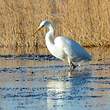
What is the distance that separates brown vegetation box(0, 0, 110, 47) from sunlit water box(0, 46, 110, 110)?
279 centimetres

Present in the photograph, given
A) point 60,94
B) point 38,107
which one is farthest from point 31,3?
point 38,107

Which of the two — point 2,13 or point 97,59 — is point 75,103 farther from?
point 2,13

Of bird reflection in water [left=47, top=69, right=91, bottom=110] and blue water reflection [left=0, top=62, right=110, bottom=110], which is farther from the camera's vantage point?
bird reflection in water [left=47, top=69, right=91, bottom=110]

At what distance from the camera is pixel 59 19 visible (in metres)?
19.4

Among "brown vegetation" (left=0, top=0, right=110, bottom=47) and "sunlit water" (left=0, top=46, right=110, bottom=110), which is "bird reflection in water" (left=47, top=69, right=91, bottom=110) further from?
"brown vegetation" (left=0, top=0, right=110, bottom=47)

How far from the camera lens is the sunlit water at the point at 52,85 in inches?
339

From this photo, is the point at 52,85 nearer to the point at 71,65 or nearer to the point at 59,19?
the point at 71,65

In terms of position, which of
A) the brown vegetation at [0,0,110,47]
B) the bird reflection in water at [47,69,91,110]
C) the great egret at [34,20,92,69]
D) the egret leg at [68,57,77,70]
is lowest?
the bird reflection in water at [47,69,91,110]

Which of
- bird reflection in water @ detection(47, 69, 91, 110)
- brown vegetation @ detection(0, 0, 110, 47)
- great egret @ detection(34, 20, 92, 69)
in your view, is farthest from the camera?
brown vegetation @ detection(0, 0, 110, 47)

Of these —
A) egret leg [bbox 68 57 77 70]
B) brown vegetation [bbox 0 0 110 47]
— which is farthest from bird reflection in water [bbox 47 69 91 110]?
brown vegetation [bbox 0 0 110 47]

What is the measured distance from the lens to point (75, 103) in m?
8.68

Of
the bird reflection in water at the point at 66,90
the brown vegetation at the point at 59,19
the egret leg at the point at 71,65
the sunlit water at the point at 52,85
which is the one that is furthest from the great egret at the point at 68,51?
the brown vegetation at the point at 59,19

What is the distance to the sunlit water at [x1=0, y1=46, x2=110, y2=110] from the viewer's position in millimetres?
8617

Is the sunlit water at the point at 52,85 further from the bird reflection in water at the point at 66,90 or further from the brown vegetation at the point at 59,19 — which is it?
the brown vegetation at the point at 59,19
